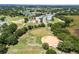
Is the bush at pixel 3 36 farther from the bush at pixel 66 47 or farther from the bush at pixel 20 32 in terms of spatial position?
the bush at pixel 66 47

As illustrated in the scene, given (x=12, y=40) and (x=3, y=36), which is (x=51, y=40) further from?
(x=3, y=36)

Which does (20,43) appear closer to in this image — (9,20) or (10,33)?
(10,33)

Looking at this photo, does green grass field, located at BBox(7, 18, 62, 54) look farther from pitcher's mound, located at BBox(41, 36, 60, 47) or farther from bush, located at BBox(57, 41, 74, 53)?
bush, located at BBox(57, 41, 74, 53)

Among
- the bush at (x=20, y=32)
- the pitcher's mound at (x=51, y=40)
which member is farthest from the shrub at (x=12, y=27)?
the pitcher's mound at (x=51, y=40)

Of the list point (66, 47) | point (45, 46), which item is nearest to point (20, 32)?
point (45, 46)

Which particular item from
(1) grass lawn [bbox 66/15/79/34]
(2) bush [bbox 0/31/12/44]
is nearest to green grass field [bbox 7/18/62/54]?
(2) bush [bbox 0/31/12/44]
